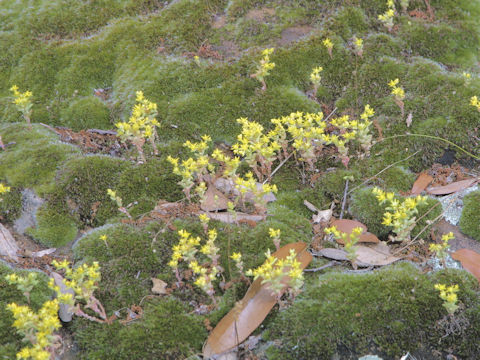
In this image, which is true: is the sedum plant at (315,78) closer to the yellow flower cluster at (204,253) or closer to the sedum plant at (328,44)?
the sedum plant at (328,44)

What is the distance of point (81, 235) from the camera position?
18.1 feet

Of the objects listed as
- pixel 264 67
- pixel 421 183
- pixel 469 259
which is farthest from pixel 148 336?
pixel 264 67

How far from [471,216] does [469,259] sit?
2.32 feet

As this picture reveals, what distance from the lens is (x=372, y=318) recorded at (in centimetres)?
403

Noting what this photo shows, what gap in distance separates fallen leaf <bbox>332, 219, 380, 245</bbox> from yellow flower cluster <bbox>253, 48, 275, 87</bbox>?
2408mm

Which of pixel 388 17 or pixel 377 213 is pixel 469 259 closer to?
pixel 377 213

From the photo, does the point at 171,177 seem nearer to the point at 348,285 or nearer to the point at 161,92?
the point at 161,92

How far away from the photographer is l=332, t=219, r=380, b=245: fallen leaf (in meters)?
5.02

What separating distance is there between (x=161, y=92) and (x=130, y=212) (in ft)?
7.17

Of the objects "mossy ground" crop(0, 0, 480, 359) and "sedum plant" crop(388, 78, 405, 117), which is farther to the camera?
"sedum plant" crop(388, 78, 405, 117)

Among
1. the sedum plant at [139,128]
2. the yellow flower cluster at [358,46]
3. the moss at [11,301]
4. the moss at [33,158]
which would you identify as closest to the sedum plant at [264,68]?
the yellow flower cluster at [358,46]

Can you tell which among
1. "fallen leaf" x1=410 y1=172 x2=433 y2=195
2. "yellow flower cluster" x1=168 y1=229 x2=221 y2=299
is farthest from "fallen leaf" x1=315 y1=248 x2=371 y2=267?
"fallen leaf" x1=410 y1=172 x2=433 y2=195

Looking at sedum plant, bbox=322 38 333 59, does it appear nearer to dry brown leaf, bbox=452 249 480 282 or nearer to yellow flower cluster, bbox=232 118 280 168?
yellow flower cluster, bbox=232 118 280 168

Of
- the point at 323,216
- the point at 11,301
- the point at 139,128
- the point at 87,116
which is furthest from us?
the point at 87,116
